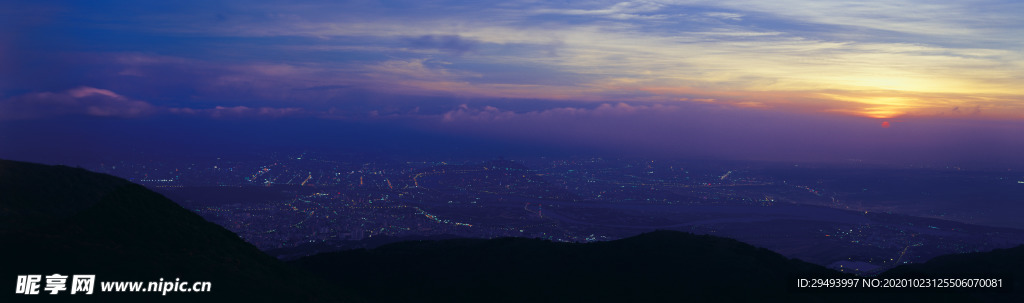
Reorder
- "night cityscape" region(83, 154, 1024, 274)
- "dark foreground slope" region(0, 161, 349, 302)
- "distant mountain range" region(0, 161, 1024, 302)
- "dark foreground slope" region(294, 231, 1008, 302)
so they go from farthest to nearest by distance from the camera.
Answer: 1. "night cityscape" region(83, 154, 1024, 274)
2. "dark foreground slope" region(294, 231, 1008, 302)
3. "distant mountain range" region(0, 161, 1024, 302)
4. "dark foreground slope" region(0, 161, 349, 302)

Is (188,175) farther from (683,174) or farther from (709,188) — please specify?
(683,174)

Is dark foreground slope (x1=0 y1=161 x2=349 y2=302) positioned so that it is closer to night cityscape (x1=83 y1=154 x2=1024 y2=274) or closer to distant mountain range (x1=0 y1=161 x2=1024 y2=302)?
distant mountain range (x1=0 y1=161 x2=1024 y2=302)

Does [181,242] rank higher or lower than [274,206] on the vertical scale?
higher

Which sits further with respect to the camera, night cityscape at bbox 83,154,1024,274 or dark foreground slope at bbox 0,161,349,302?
night cityscape at bbox 83,154,1024,274

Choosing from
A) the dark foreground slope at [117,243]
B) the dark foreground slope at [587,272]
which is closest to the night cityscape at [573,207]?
the dark foreground slope at [587,272]

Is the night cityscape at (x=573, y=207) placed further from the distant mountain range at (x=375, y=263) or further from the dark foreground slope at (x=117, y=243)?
the dark foreground slope at (x=117, y=243)

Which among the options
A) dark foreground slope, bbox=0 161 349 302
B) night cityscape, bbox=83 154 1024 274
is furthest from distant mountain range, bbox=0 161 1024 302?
night cityscape, bbox=83 154 1024 274

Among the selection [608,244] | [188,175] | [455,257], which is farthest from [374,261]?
[188,175]
